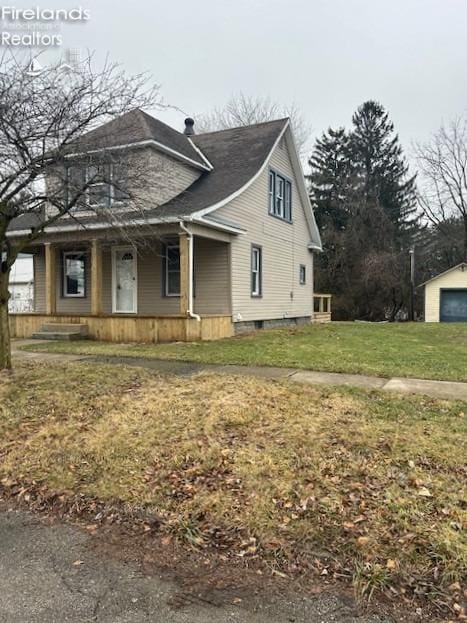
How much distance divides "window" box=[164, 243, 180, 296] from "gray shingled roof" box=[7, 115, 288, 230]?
1574 mm

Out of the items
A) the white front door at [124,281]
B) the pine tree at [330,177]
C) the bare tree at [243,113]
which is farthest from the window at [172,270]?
the pine tree at [330,177]

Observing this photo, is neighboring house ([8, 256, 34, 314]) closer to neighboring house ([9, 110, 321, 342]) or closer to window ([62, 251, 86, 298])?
neighboring house ([9, 110, 321, 342])

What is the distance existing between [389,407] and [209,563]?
121 inches

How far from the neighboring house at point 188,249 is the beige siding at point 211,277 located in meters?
0.03

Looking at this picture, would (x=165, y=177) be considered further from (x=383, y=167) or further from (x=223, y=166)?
(x=383, y=167)

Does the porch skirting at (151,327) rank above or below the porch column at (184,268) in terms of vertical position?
below

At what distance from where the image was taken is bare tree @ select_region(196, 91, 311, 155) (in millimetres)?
33344

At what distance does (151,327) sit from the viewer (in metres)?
12.0

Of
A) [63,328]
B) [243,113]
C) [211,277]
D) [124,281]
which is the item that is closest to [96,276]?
[63,328]

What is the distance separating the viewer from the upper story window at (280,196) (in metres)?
16.9

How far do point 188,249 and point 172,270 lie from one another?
9.09 feet

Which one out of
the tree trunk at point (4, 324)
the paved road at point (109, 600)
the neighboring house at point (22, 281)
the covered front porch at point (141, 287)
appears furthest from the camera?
the neighboring house at point (22, 281)

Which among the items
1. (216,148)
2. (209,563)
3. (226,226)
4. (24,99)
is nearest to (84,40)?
(24,99)

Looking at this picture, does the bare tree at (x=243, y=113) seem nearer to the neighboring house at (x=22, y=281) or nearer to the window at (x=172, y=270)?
the neighboring house at (x=22, y=281)
